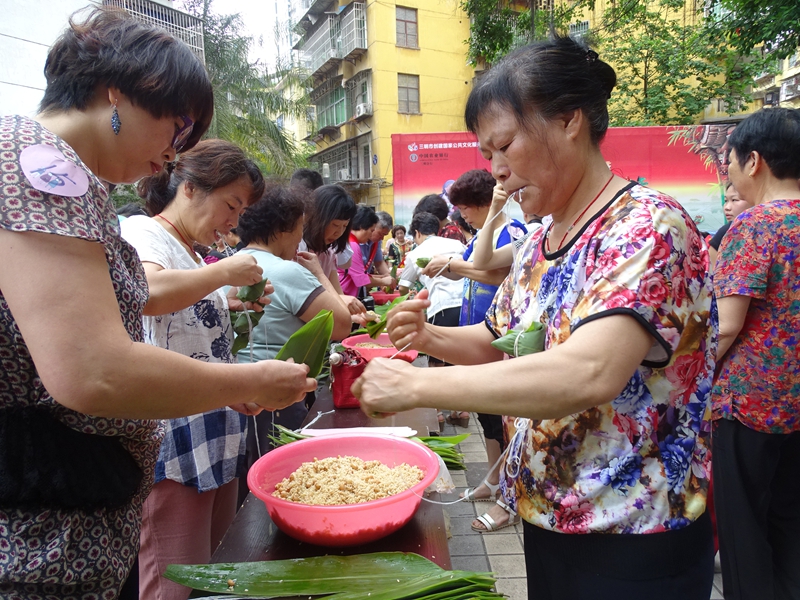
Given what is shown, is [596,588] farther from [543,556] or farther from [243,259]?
[243,259]

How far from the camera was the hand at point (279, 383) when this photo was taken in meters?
1.35

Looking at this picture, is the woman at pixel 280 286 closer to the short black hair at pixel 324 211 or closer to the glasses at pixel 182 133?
the short black hair at pixel 324 211

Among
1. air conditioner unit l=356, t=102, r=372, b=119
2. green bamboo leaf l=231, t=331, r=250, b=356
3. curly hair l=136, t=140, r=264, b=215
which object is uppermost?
air conditioner unit l=356, t=102, r=372, b=119

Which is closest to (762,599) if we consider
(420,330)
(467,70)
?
(420,330)

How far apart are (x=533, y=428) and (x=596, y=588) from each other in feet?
1.33

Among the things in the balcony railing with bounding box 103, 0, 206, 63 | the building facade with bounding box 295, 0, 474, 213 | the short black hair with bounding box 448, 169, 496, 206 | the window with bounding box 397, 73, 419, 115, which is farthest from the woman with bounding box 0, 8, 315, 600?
the window with bounding box 397, 73, 419, 115

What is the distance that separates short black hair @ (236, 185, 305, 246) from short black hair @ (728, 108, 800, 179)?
7.24ft

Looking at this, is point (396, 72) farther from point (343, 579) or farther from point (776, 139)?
point (343, 579)

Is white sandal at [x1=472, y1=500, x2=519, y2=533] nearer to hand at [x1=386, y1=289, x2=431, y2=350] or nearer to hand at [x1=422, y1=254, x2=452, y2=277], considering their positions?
hand at [x1=422, y1=254, x2=452, y2=277]

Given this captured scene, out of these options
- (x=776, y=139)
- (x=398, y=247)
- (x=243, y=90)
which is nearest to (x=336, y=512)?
(x=776, y=139)

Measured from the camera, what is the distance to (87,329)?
93cm

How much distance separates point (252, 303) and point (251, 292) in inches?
3.4

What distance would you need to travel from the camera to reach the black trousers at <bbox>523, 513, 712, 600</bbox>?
1205 millimetres

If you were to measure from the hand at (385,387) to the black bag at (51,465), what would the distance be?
584 millimetres
